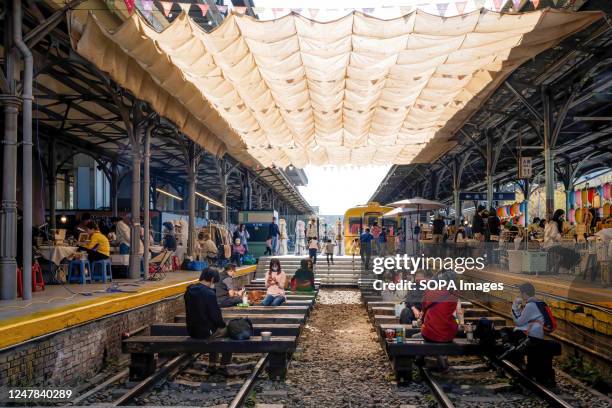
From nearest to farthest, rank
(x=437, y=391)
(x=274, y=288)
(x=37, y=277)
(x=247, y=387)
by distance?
1. (x=437, y=391)
2. (x=247, y=387)
3. (x=37, y=277)
4. (x=274, y=288)

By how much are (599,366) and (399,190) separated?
34544 millimetres

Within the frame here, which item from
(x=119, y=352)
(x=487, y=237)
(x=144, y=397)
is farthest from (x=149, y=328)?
Answer: (x=487, y=237)

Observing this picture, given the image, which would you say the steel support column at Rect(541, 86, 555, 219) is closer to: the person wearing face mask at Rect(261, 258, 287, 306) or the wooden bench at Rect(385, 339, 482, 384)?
the person wearing face mask at Rect(261, 258, 287, 306)

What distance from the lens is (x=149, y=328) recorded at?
28.1 feet

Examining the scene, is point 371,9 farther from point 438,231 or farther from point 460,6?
point 438,231

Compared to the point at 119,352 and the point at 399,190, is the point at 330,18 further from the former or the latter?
the point at 399,190

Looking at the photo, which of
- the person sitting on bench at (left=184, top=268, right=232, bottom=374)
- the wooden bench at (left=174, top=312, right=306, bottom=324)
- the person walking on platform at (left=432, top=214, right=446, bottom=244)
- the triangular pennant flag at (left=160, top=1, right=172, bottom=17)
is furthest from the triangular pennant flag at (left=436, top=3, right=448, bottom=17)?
the person walking on platform at (left=432, top=214, right=446, bottom=244)

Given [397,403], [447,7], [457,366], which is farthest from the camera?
[457,366]

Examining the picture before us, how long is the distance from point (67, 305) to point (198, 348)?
1.76 meters

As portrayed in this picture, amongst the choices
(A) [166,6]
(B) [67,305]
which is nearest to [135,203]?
(B) [67,305]

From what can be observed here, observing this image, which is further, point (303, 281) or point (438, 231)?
point (438, 231)

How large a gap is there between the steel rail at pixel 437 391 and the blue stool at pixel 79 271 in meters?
6.65

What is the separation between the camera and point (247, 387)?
621 centimetres

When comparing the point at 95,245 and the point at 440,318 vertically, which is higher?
the point at 95,245
